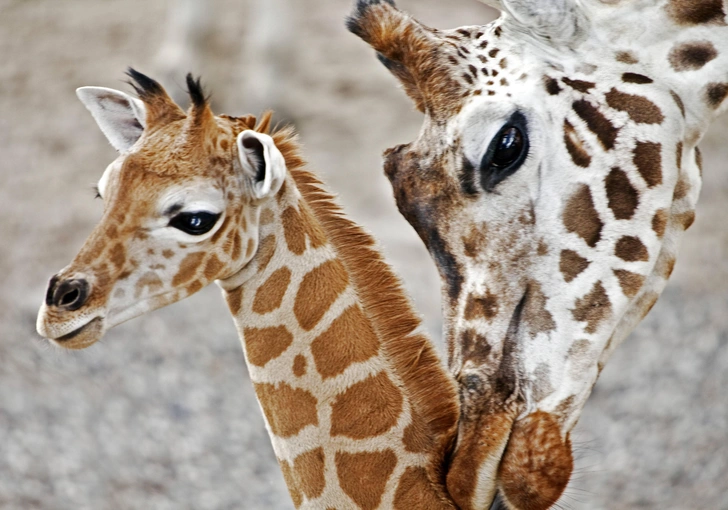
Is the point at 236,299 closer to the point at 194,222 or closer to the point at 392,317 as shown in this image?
the point at 194,222

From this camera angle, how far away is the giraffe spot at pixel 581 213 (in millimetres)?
2738

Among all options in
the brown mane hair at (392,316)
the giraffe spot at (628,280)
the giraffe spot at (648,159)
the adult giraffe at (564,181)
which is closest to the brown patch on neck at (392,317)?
the brown mane hair at (392,316)

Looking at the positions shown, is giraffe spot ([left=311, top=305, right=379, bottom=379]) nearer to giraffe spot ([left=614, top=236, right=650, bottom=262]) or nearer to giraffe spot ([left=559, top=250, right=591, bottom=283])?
giraffe spot ([left=559, top=250, right=591, bottom=283])

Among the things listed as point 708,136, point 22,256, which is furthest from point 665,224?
point 708,136

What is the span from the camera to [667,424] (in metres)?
6.36

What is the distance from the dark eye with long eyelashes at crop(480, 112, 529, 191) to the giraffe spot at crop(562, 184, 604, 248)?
0.20 m

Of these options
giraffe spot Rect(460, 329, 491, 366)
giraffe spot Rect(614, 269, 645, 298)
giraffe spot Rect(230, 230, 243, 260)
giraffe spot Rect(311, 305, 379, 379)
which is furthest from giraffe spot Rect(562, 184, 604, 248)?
giraffe spot Rect(230, 230, 243, 260)

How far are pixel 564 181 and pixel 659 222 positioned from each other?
1.04 feet

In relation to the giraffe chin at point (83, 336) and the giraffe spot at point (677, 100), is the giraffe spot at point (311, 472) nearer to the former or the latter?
the giraffe chin at point (83, 336)

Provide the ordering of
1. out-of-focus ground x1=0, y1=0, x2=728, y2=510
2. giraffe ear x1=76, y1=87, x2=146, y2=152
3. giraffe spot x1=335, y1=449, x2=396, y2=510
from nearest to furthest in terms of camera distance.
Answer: giraffe spot x1=335, y1=449, x2=396, y2=510
giraffe ear x1=76, y1=87, x2=146, y2=152
out-of-focus ground x1=0, y1=0, x2=728, y2=510

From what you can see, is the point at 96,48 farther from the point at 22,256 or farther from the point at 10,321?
the point at 10,321

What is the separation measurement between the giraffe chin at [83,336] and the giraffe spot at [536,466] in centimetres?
125

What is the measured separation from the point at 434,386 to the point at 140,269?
0.97 m

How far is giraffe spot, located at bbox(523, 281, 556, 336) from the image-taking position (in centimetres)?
275
